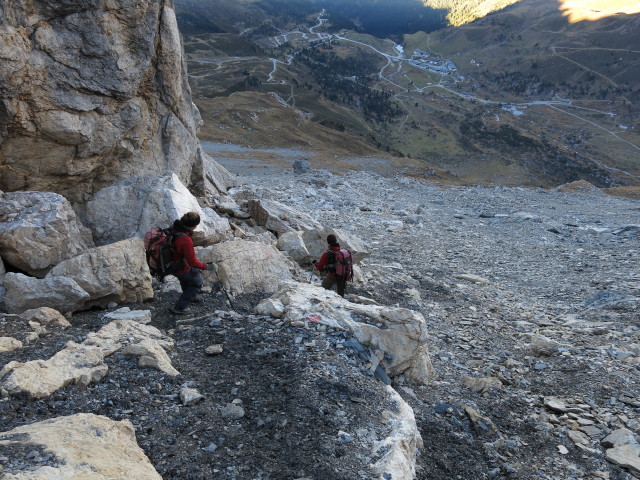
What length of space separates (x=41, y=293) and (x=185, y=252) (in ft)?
7.30

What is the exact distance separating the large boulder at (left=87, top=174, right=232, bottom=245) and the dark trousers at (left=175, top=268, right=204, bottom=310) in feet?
7.76

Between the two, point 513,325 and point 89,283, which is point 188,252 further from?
point 513,325

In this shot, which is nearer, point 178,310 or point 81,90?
point 178,310

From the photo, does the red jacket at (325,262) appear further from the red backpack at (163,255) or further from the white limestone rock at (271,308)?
the red backpack at (163,255)

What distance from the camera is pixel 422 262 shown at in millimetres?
14734

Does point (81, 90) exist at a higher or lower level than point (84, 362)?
higher

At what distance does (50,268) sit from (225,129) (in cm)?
4417

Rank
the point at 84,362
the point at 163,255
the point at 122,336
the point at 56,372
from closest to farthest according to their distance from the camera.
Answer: the point at 56,372, the point at 84,362, the point at 122,336, the point at 163,255

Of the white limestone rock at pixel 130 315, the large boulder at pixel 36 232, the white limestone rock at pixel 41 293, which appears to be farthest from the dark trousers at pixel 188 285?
the large boulder at pixel 36 232

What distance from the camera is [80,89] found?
361 inches

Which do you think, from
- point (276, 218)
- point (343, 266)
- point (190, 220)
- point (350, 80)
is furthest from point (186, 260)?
point (350, 80)

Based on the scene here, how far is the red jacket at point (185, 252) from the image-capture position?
730cm

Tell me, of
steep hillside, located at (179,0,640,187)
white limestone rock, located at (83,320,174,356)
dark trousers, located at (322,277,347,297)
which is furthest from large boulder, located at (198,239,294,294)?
steep hillside, located at (179,0,640,187)

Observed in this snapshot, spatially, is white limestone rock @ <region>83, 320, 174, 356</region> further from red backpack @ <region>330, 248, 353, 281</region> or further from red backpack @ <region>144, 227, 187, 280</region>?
red backpack @ <region>330, 248, 353, 281</region>
